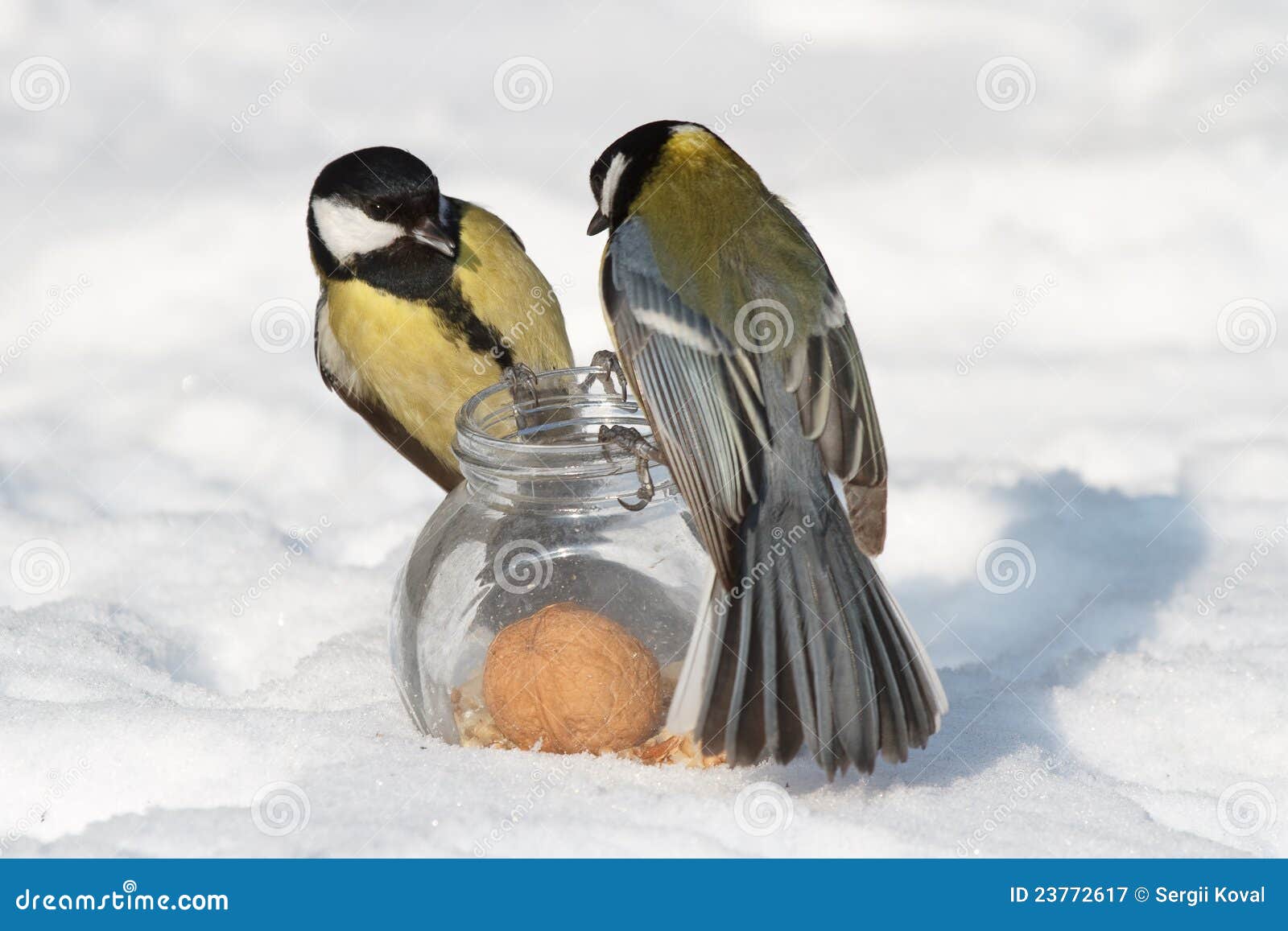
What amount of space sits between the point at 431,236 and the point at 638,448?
63cm

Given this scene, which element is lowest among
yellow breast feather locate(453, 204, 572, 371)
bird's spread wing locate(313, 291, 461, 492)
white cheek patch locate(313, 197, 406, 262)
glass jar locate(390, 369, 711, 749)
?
glass jar locate(390, 369, 711, 749)

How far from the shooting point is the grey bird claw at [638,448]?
2.18 metres

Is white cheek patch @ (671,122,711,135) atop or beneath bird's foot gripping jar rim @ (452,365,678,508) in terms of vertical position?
atop

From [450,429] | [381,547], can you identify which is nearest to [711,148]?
[450,429]

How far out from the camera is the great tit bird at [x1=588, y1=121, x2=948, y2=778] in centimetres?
196

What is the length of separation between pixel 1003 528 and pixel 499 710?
1.72 metres

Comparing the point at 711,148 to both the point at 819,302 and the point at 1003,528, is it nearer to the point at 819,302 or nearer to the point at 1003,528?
the point at 819,302

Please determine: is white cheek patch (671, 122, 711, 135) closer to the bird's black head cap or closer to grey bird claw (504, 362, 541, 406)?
the bird's black head cap

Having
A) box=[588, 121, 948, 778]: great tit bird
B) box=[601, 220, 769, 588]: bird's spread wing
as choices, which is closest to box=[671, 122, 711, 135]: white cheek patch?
box=[588, 121, 948, 778]: great tit bird

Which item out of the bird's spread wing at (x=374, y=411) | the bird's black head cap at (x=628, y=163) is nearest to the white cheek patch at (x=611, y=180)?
the bird's black head cap at (x=628, y=163)

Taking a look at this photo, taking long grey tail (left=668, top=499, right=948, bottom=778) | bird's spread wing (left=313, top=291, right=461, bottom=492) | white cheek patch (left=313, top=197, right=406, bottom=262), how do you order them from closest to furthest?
long grey tail (left=668, top=499, right=948, bottom=778), white cheek patch (left=313, top=197, right=406, bottom=262), bird's spread wing (left=313, top=291, right=461, bottom=492)

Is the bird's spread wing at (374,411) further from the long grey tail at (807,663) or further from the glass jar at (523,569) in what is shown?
the long grey tail at (807,663)

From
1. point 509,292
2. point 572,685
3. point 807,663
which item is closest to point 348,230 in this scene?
point 509,292

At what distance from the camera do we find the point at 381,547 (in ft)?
11.7
